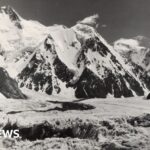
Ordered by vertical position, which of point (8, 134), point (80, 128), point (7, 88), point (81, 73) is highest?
point (81, 73)

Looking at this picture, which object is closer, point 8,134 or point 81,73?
point 8,134

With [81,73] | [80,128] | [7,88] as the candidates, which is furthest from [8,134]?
[81,73]

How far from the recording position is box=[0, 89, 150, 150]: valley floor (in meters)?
57.8

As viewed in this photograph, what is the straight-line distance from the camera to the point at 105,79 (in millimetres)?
173250

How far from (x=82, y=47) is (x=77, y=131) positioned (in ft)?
430

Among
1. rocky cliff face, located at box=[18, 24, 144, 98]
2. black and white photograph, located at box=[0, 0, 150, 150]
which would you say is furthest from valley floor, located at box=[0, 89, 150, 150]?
rocky cliff face, located at box=[18, 24, 144, 98]

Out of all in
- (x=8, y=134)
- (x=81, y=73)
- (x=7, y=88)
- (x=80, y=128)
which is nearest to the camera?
(x=8, y=134)

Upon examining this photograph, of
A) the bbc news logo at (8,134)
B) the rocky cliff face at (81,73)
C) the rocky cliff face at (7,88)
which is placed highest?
the rocky cliff face at (81,73)

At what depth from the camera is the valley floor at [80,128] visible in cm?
5775

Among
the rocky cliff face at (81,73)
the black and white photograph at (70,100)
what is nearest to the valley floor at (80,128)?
the black and white photograph at (70,100)

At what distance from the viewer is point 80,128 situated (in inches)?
2657

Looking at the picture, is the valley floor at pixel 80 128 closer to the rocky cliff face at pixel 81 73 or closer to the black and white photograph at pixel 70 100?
the black and white photograph at pixel 70 100

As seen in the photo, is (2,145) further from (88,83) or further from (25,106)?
(88,83)

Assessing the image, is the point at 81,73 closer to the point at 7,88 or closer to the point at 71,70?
the point at 71,70
